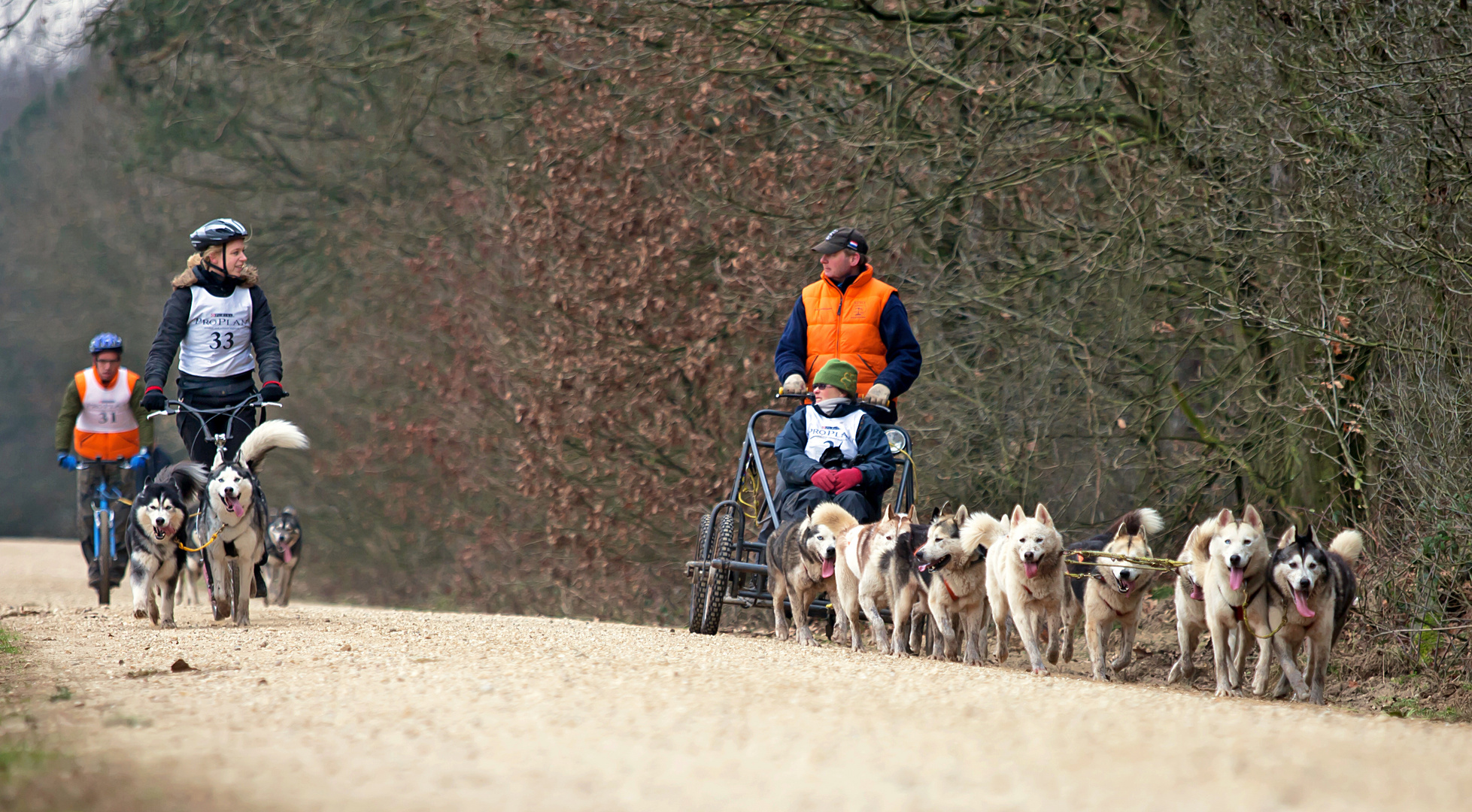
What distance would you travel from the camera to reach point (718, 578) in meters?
10.4

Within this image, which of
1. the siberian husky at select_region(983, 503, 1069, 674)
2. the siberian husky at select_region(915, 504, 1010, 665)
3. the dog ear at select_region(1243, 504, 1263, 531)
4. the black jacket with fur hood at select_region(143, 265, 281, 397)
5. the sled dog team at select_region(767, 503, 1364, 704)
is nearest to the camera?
the sled dog team at select_region(767, 503, 1364, 704)

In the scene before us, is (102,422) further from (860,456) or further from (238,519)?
(860,456)

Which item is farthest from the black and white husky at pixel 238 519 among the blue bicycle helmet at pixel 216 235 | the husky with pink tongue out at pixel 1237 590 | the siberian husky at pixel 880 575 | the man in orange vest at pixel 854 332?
the husky with pink tongue out at pixel 1237 590

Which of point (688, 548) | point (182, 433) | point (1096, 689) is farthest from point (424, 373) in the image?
point (1096, 689)

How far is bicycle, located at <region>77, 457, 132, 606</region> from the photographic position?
45.6 ft

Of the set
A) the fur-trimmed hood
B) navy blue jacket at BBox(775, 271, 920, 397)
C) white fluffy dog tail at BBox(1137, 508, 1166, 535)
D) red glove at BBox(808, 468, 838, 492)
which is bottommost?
white fluffy dog tail at BBox(1137, 508, 1166, 535)

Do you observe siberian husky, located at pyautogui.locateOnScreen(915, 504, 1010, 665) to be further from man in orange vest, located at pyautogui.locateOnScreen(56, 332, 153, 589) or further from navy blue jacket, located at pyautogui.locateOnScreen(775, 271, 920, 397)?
man in orange vest, located at pyautogui.locateOnScreen(56, 332, 153, 589)

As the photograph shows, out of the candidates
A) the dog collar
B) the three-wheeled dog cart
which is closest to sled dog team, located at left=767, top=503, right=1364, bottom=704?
the dog collar

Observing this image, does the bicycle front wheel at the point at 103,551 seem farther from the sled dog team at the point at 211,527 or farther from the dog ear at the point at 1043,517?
the dog ear at the point at 1043,517

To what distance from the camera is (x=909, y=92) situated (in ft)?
40.0

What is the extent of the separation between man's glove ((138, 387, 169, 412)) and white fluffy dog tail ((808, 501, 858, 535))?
15.1ft

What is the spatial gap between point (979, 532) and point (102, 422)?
952cm

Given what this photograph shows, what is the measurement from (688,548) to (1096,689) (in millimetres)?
10160

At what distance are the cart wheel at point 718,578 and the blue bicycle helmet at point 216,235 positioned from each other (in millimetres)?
4002
